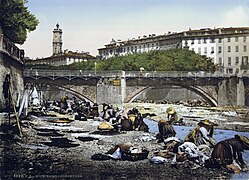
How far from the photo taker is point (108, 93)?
20.2 ft

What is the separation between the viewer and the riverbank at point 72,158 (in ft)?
11.6

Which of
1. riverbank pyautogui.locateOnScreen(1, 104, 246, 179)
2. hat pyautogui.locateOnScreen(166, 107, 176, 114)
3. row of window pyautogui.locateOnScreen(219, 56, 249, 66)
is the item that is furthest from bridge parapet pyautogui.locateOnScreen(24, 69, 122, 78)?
row of window pyautogui.locateOnScreen(219, 56, 249, 66)

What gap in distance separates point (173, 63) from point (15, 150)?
9.78 ft

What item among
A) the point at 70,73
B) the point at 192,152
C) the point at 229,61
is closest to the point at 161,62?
the point at 229,61

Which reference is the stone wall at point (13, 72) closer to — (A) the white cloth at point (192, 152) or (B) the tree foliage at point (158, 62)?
(B) the tree foliage at point (158, 62)

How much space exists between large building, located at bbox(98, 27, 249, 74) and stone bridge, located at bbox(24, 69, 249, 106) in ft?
1.20

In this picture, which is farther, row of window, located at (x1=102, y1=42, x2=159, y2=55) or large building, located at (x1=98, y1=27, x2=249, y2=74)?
row of window, located at (x1=102, y1=42, x2=159, y2=55)

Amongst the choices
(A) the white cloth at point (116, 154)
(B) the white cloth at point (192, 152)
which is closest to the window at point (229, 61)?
(B) the white cloth at point (192, 152)

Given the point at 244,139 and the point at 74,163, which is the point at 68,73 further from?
the point at 244,139

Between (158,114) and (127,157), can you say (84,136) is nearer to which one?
(127,157)

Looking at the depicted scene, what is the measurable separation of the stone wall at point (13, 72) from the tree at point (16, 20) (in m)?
0.28

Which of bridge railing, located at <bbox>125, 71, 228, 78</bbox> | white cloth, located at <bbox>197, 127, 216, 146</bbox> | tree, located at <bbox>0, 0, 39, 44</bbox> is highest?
tree, located at <bbox>0, 0, 39, 44</bbox>

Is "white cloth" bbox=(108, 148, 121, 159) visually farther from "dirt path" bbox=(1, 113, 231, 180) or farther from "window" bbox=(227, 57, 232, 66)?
"window" bbox=(227, 57, 232, 66)

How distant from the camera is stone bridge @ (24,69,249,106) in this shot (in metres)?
5.54
